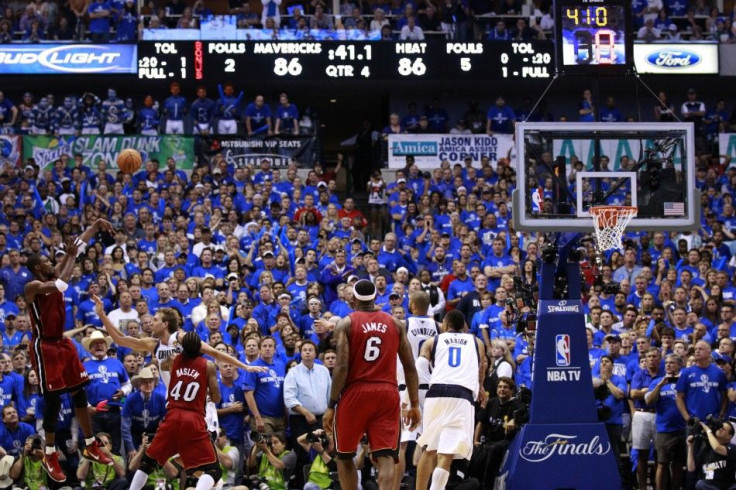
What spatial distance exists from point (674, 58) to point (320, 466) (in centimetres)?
1670

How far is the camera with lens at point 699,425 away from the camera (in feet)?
52.1

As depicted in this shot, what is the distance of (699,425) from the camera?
1596cm

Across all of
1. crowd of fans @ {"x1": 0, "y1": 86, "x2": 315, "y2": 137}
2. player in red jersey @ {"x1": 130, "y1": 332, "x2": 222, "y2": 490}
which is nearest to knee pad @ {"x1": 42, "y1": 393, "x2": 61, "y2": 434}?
player in red jersey @ {"x1": 130, "y1": 332, "x2": 222, "y2": 490}

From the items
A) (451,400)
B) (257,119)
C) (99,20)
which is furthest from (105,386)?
(99,20)

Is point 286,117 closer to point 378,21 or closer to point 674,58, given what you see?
point 378,21

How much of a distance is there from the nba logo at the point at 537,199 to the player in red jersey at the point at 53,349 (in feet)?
17.4

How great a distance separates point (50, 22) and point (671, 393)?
59.9 feet

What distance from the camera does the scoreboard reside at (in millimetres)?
27609

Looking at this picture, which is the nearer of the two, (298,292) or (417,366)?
(417,366)

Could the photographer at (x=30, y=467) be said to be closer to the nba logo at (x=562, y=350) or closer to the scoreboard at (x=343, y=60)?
the nba logo at (x=562, y=350)

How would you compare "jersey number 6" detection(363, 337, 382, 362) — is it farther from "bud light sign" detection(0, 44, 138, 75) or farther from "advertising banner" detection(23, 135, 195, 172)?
"bud light sign" detection(0, 44, 138, 75)

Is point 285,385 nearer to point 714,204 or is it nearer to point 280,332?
point 280,332

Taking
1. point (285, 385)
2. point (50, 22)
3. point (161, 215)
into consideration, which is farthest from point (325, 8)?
point (285, 385)

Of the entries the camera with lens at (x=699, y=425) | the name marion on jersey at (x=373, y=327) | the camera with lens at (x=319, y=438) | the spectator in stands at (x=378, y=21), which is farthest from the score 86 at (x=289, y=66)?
the name marion on jersey at (x=373, y=327)
